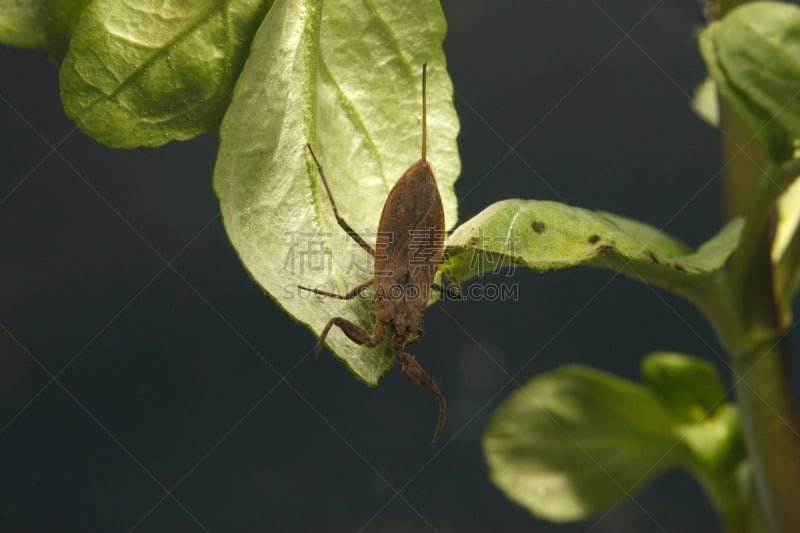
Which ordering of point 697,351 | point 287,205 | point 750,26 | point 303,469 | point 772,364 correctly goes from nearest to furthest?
point 287,205
point 750,26
point 772,364
point 303,469
point 697,351

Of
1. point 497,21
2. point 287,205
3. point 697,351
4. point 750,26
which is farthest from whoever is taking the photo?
point 697,351

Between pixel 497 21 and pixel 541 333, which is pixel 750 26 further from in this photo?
pixel 541 333

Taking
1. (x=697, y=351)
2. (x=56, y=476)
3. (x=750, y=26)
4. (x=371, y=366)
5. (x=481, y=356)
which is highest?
(x=750, y=26)

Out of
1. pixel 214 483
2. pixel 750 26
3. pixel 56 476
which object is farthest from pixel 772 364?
pixel 56 476

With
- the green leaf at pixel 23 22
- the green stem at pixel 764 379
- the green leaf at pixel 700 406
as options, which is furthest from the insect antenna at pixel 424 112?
the green leaf at pixel 700 406

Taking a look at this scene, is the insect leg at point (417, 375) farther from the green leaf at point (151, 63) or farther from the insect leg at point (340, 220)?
the green leaf at point (151, 63)

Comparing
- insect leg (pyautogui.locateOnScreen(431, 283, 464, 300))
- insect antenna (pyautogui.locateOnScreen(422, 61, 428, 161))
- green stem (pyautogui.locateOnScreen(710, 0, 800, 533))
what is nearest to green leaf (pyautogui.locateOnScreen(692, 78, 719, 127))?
green stem (pyautogui.locateOnScreen(710, 0, 800, 533))
